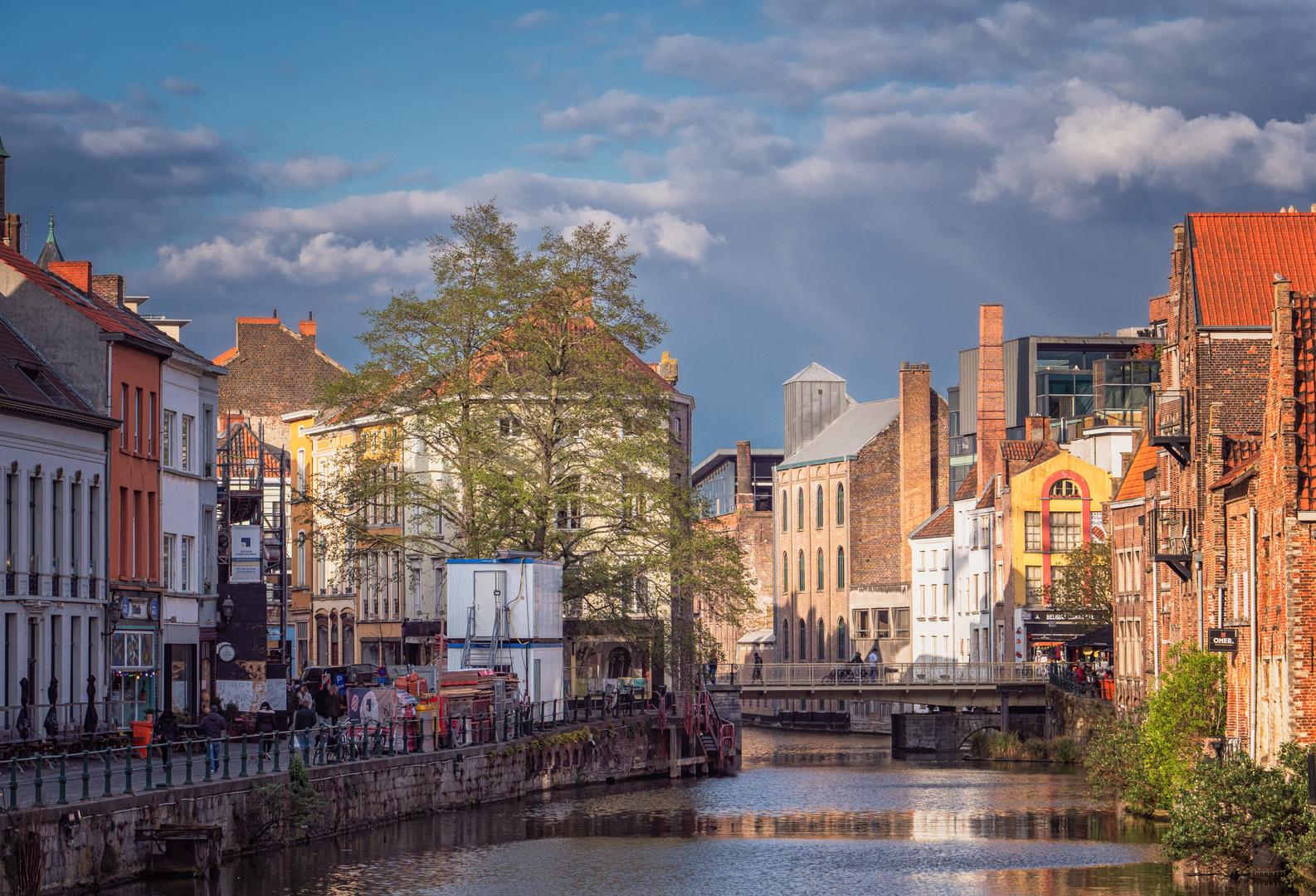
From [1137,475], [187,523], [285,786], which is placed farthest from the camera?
[1137,475]

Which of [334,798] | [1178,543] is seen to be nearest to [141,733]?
[334,798]

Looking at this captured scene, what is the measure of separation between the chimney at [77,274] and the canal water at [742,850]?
18877mm

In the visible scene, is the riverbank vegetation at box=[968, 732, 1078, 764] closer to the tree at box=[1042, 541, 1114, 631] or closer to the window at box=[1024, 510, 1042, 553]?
the tree at box=[1042, 541, 1114, 631]

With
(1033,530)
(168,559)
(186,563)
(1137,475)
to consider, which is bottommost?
(186,563)

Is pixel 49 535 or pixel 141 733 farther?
pixel 49 535

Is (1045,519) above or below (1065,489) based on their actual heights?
below

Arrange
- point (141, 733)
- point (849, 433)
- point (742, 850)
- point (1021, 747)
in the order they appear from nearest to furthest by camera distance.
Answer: point (141, 733), point (742, 850), point (1021, 747), point (849, 433)

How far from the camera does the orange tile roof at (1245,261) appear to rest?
4862cm

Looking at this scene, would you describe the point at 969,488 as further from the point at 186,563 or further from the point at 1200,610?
the point at 1200,610

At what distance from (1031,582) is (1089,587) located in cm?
739

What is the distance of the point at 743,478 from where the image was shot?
152 metres

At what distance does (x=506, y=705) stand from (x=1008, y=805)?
1309 cm

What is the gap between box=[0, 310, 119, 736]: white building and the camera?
4331 centimetres

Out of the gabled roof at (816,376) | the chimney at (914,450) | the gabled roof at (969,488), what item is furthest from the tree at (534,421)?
the gabled roof at (816,376)
